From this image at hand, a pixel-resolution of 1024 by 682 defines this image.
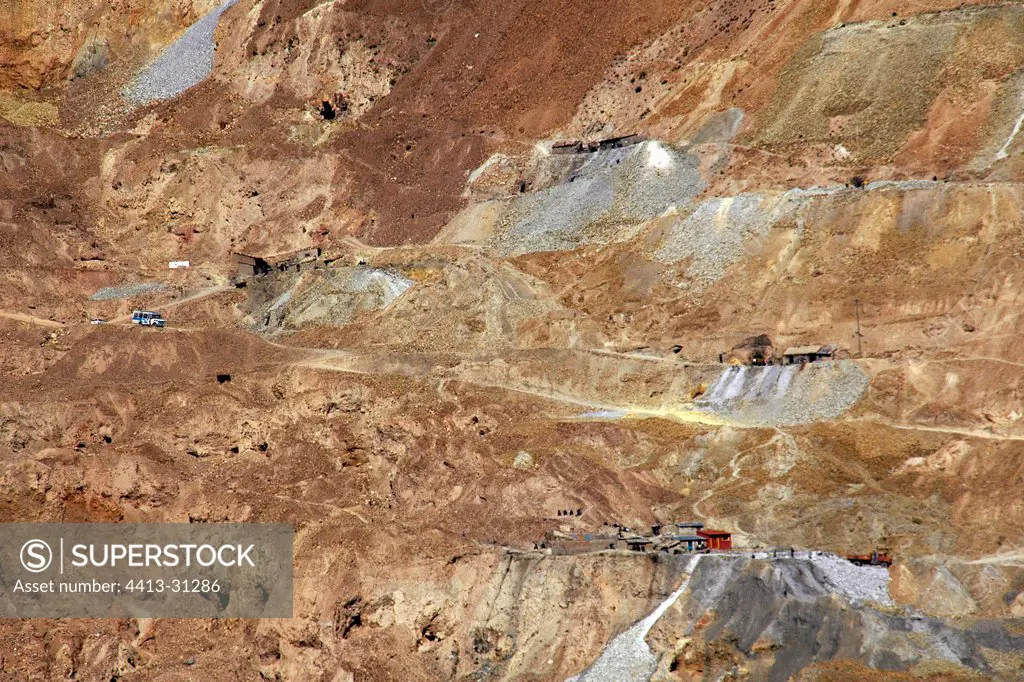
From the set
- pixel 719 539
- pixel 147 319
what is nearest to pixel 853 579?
pixel 719 539

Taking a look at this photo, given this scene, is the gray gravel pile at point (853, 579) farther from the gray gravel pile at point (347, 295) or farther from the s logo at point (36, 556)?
the s logo at point (36, 556)

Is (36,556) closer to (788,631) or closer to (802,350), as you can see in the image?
(788,631)

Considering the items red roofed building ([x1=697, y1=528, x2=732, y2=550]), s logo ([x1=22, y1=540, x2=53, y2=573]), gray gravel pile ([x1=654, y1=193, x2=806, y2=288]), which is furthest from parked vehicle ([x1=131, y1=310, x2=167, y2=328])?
red roofed building ([x1=697, y1=528, x2=732, y2=550])

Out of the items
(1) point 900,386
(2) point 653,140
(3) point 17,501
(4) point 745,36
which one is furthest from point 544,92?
(3) point 17,501

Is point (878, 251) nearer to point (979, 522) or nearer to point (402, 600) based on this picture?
point (979, 522)

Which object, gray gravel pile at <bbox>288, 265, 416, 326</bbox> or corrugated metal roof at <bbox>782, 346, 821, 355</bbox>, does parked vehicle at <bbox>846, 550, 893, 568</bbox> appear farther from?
gray gravel pile at <bbox>288, 265, 416, 326</bbox>

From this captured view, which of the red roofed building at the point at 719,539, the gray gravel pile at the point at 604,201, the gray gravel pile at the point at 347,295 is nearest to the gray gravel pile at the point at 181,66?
the gray gravel pile at the point at 347,295

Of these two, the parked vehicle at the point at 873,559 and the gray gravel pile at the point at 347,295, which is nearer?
the parked vehicle at the point at 873,559
